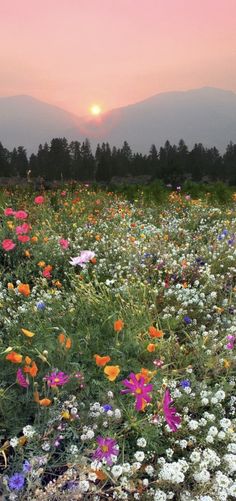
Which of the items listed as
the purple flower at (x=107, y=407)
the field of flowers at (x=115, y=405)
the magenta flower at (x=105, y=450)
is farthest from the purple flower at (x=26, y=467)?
the purple flower at (x=107, y=407)

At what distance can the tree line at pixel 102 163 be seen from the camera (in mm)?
36250

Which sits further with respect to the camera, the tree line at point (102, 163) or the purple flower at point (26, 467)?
the tree line at point (102, 163)

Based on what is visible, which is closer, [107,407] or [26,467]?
[26,467]

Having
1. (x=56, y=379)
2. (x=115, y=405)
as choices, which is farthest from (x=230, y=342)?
(x=56, y=379)

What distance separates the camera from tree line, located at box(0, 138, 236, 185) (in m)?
36.2

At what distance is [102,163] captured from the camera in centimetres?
3738

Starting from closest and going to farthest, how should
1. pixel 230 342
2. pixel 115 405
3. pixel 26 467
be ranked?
pixel 26 467
pixel 115 405
pixel 230 342

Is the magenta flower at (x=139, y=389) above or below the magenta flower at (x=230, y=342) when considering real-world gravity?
above

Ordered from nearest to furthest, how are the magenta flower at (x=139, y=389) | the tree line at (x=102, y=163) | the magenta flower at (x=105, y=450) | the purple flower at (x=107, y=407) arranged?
the magenta flower at (x=105, y=450) → the magenta flower at (x=139, y=389) → the purple flower at (x=107, y=407) → the tree line at (x=102, y=163)

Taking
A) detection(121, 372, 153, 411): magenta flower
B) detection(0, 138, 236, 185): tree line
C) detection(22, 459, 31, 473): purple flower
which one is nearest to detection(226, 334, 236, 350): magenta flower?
detection(121, 372, 153, 411): magenta flower

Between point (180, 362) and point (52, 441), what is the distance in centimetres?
115

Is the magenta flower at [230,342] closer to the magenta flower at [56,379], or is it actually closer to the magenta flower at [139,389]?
the magenta flower at [139,389]

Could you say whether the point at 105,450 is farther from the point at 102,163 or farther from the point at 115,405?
the point at 102,163

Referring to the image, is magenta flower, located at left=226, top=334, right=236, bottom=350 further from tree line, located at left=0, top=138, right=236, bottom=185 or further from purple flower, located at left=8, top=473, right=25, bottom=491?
tree line, located at left=0, top=138, right=236, bottom=185
